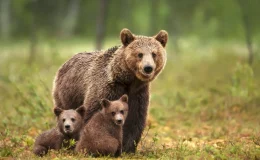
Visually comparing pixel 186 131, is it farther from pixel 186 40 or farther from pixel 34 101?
pixel 186 40

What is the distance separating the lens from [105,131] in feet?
Result: 25.5

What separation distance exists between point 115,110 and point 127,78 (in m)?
0.77

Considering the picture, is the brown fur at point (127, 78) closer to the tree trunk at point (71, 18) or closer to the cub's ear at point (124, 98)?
the cub's ear at point (124, 98)

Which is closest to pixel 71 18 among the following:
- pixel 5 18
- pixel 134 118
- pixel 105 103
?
pixel 5 18

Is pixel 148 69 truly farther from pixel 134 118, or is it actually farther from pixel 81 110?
pixel 81 110

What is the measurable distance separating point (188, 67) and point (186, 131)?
1135 centimetres

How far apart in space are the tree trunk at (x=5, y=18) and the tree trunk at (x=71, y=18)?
4.07 meters

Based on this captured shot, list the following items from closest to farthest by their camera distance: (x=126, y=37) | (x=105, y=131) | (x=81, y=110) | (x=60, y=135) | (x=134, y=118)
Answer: (x=105, y=131)
(x=60, y=135)
(x=81, y=110)
(x=126, y=37)
(x=134, y=118)

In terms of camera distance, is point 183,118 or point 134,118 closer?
point 134,118

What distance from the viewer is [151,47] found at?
8.34 meters

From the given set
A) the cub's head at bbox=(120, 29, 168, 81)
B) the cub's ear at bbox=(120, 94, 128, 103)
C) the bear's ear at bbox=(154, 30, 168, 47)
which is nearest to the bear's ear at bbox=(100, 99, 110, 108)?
the cub's ear at bbox=(120, 94, 128, 103)

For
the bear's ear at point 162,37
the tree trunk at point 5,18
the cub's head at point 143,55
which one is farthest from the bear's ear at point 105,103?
the tree trunk at point 5,18

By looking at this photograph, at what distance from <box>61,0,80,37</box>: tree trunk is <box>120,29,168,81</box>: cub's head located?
31.4m

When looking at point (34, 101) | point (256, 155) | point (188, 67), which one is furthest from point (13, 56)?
point (256, 155)
